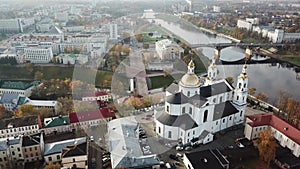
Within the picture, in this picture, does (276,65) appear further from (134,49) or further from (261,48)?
(134,49)

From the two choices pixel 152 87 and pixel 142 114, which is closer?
pixel 142 114

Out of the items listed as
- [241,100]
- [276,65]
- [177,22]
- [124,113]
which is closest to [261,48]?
[276,65]

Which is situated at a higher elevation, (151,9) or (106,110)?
(151,9)

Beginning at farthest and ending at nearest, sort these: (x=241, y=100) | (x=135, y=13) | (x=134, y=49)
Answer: (x=135, y=13) → (x=134, y=49) → (x=241, y=100)

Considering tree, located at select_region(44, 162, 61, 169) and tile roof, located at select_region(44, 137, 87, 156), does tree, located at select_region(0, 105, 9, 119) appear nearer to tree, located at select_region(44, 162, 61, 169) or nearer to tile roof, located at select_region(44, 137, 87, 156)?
tile roof, located at select_region(44, 137, 87, 156)

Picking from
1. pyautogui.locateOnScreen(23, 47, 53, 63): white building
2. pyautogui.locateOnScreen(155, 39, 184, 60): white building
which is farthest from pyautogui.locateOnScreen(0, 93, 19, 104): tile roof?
pyautogui.locateOnScreen(155, 39, 184, 60): white building

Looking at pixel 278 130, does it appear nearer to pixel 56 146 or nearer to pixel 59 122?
pixel 56 146
